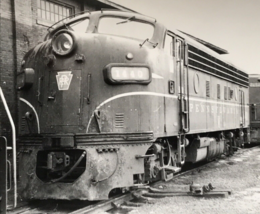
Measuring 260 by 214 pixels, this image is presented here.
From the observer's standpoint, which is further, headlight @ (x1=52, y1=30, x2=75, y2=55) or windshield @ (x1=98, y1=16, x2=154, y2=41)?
windshield @ (x1=98, y1=16, x2=154, y2=41)

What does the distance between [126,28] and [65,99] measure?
1.81 m

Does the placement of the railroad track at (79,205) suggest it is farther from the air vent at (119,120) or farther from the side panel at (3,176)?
the side panel at (3,176)

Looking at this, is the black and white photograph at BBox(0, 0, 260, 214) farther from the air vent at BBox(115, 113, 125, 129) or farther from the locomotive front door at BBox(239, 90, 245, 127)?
the locomotive front door at BBox(239, 90, 245, 127)

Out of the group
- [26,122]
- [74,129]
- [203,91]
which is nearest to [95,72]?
[74,129]

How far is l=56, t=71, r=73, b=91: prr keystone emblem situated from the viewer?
6223 mm

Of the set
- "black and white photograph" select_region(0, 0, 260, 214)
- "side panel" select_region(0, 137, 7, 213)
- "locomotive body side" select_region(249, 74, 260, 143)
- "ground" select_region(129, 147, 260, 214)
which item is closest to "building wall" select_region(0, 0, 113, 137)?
"black and white photograph" select_region(0, 0, 260, 214)

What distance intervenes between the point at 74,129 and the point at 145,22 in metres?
2.53

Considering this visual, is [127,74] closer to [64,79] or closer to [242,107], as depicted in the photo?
[64,79]

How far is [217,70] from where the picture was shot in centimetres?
1090

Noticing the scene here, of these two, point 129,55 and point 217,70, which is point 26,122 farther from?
point 217,70

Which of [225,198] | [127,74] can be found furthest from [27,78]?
[225,198]

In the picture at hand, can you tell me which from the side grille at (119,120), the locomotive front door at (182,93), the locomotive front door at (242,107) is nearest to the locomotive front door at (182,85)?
the locomotive front door at (182,93)

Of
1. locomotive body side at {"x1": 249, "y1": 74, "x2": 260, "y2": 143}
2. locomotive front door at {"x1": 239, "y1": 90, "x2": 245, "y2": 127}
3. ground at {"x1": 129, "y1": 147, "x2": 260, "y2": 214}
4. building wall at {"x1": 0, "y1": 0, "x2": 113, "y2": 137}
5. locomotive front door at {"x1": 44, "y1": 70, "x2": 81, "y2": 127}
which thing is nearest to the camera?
ground at {"x1": 129, "y1": 147, "x2": 260, "y2": 214}

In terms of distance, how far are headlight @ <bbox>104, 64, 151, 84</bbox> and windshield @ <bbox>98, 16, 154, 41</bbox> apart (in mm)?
761
